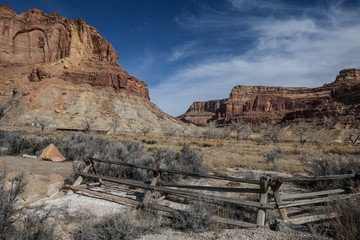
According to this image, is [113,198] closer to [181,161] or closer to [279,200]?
[279,200]

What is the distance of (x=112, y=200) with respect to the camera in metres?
4.74

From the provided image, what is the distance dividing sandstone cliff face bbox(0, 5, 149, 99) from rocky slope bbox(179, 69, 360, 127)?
212 ft

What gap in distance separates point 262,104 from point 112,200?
121708 millimetres

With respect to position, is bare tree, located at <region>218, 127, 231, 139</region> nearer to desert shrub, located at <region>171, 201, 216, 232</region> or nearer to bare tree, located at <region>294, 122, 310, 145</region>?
bare tree, located at <region>294, 122, 310, 145</region>

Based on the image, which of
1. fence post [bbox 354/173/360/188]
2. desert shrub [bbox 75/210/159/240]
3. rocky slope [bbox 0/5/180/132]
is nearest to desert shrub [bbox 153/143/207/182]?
desert shrub [bbox 75/210/159/240]

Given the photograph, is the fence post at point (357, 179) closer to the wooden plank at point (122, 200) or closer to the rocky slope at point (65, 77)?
the wooden plank at point (122, 200)

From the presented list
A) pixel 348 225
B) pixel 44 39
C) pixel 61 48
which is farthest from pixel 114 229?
pixel 44 39

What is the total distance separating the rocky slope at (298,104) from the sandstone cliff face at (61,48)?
64622mm

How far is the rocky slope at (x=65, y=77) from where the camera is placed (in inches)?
1850

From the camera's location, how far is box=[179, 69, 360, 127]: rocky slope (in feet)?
225

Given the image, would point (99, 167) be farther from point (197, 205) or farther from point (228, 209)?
point (228, 209)

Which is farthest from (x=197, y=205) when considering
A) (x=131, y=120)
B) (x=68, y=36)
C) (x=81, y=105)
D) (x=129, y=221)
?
(x=68, y=36)

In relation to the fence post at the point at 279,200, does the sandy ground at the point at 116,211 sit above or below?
below

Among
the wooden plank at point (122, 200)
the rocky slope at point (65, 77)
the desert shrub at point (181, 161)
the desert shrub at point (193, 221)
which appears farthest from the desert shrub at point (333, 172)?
the rocky slope at point (65, 77)
